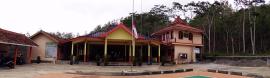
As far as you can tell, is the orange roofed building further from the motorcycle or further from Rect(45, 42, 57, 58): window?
the motorcycle

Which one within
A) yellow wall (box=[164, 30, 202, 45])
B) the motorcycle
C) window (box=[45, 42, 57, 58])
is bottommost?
the motorcycle

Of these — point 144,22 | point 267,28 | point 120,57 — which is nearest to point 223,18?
point 267,28

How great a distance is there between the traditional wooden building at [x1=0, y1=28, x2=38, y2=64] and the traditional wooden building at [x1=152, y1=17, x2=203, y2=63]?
11482 millimetres

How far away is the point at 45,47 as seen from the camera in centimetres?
2833

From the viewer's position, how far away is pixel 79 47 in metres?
28.9

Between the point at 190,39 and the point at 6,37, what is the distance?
17.2m

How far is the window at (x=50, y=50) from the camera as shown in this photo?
92.1ft

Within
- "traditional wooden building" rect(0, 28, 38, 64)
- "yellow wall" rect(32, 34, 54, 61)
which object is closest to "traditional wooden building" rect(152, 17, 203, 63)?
"yellow wall" rect(32, 34, 54, 61)

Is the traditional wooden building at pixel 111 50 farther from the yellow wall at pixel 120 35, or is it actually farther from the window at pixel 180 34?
the window at pixel 180 34

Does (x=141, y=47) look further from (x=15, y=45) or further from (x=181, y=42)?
(x=15, y=45)

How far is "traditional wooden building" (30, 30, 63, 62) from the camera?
27969mm

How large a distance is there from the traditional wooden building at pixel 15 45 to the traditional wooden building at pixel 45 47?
70.5 inches

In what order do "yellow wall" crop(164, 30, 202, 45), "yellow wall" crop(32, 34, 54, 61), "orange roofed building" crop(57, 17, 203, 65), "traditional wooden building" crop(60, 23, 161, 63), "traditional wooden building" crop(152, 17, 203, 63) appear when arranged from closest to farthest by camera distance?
"orange roofed building" crop(57, 17, 203, 65) → "traditional wooden building" crop(60, 23, 161, 63) → "yellow wall" crop(32, 34, 54, 61) → "traditional wooden building" crop(152, 17, 203, 63) → "yellow wall" crop(164, 30, 202, 45)

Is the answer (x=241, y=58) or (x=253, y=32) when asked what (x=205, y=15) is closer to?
(x=253, y=32)
